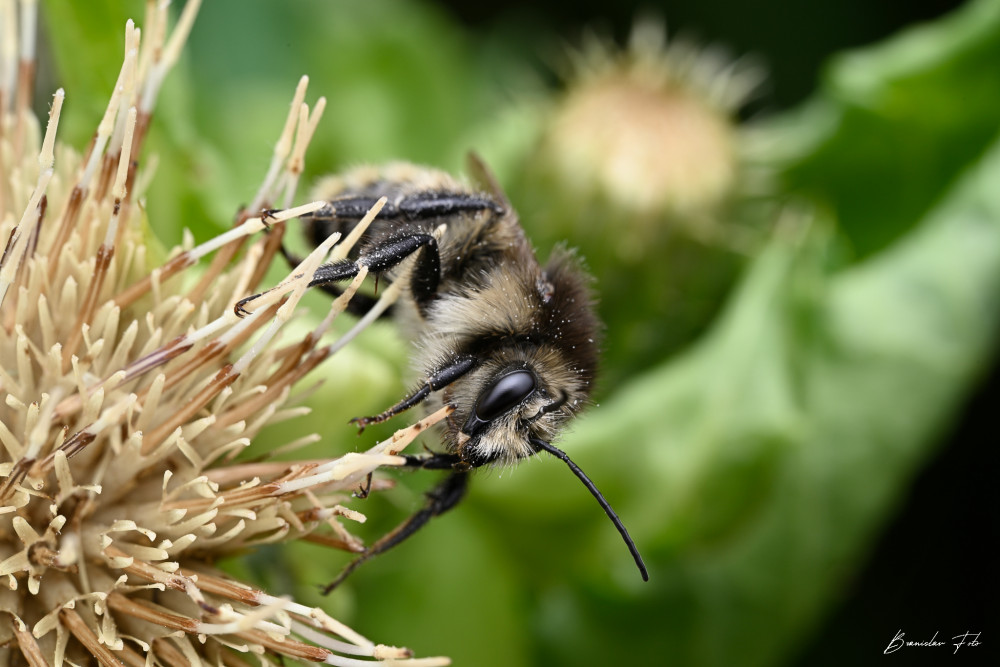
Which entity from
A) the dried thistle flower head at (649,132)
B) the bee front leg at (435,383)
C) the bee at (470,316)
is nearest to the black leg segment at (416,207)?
the bee at (470,316)

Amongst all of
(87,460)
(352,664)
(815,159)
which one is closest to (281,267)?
(87,460)

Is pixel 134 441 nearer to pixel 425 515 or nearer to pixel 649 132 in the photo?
pixel 425 515

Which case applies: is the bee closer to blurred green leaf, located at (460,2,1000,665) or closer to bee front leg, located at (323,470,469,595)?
bee front leg, located at (323,470,469,595)

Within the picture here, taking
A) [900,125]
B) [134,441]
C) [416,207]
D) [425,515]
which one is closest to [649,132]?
[900,125]

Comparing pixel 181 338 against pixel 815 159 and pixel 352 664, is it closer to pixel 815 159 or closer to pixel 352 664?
pixel 352 664
